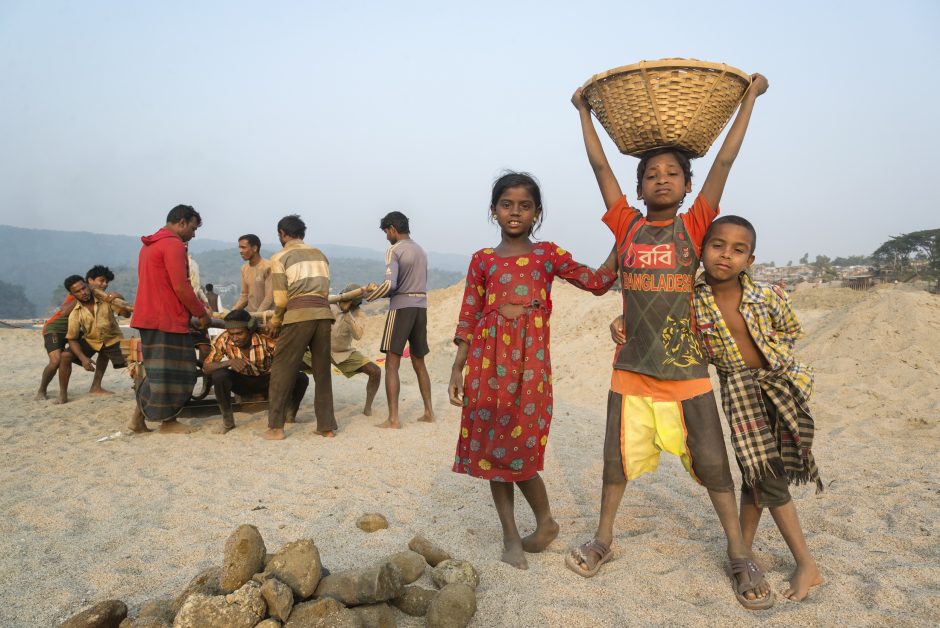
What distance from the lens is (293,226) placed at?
5562mm

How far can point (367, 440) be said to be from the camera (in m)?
5.48

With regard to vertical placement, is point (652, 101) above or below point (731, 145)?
above

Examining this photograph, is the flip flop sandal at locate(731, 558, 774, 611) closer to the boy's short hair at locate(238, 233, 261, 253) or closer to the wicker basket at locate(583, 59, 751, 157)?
the wicker basket at locate(583, 59, 751, 157)

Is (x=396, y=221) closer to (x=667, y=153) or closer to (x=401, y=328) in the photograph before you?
(x=401, y=328)

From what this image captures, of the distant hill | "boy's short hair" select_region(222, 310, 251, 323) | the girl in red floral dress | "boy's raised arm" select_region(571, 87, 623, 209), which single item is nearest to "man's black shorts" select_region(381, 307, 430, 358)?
"boy's short hair" select_region(222, 310, 251, 323)

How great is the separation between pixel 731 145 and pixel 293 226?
417cm

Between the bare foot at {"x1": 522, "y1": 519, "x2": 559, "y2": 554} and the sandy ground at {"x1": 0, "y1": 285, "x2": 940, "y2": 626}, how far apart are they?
8 cm

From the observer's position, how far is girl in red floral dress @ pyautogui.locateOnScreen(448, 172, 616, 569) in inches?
105

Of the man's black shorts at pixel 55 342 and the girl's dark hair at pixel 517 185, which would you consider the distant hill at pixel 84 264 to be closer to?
the man's black shorts at pixel 55 342

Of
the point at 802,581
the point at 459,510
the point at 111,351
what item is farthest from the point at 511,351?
the point at 111,351

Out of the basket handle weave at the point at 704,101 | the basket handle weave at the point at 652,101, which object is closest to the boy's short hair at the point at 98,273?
the basket handle weave at the point at 652,101

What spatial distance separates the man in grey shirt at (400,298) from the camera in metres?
5.84

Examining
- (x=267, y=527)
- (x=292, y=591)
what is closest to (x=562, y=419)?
(x=267, y=527)

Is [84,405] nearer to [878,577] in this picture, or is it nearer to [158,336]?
[158,336]
